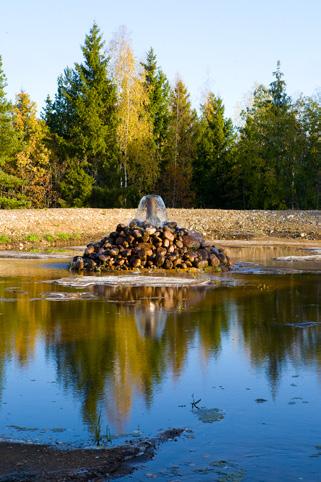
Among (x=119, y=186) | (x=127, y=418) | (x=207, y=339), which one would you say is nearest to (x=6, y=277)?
(x=207, y=339)

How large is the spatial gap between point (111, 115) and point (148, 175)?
508 centimetres

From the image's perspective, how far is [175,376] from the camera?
27.3 ft

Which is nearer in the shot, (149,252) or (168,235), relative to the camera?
(149,252)

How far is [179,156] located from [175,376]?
48.5 m

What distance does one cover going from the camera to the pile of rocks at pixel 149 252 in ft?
67.1

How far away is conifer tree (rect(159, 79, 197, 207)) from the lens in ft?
179

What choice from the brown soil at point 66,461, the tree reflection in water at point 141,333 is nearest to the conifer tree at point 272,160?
the tree reflection in water at point 141,333

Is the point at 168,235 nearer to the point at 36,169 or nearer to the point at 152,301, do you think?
the point at 152,301

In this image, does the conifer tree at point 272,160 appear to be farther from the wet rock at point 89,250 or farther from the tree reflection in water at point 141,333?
the tree reflection in water at point 141,333

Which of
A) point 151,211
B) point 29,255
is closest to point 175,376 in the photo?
point 151,211

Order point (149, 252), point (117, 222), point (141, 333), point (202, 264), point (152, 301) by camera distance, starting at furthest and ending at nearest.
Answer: point (117, 222) < point (202, 264) < point (149, 252) < point (152, 301) < point (141, 333)

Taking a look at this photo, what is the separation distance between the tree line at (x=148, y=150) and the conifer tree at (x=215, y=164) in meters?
0.08

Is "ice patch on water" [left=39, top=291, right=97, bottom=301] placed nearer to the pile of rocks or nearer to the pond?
the pond

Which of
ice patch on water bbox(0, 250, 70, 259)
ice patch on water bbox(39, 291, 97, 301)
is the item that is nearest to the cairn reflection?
ice patch on water bbox(39, 291, 97, 301)
